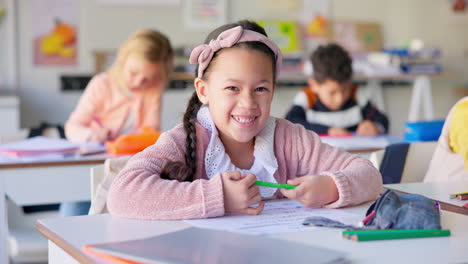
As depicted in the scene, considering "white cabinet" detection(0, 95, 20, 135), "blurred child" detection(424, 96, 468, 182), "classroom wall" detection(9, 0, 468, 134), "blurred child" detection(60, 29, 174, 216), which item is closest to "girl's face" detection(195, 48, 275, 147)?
"blurred child" detection(424, 96, 468, 182)

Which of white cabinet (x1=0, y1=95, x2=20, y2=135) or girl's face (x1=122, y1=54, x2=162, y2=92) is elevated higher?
girl's face (x1=122, y1=54, x2=162, y2=92)

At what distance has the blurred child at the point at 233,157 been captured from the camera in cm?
132

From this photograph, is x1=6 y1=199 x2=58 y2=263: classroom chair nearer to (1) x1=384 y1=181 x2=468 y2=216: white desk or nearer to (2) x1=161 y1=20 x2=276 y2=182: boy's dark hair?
(2) x1=161 y1=20 x2=276 y2=182: boy's dark hair

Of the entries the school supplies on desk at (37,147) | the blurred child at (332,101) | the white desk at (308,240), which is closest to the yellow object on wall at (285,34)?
the blurred child at (332,101)

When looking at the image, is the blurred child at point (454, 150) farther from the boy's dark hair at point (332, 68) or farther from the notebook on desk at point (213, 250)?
the boy's dark hair at point (332, 68)

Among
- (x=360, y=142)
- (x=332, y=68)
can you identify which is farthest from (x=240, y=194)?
(x=332, y=68)

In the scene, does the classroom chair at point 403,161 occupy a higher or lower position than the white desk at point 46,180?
higher

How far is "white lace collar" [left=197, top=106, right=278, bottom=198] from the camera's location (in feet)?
5.16

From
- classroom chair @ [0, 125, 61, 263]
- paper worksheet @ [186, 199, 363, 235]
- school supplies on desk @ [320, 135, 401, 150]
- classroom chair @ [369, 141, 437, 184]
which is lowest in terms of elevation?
classroom chair @ [0, 125, 61, 263]

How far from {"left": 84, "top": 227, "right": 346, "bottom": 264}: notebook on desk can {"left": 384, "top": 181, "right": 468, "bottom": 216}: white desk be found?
520mm

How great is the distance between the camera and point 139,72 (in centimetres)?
321

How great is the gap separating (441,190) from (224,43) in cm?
62

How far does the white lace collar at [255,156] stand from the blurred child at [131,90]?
1625 millimetres

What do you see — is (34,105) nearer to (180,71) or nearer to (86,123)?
(180,71)
